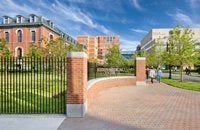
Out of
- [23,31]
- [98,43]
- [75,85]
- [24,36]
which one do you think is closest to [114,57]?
[24,36]

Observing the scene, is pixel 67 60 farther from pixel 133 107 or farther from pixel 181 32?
pixel 181 32

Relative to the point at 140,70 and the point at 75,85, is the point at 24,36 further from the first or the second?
the point at 75,85

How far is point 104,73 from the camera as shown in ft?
72.4

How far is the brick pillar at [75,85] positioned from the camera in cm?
961

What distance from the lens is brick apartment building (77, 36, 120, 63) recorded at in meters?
138

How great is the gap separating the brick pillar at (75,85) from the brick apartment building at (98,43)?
123612 millimetres

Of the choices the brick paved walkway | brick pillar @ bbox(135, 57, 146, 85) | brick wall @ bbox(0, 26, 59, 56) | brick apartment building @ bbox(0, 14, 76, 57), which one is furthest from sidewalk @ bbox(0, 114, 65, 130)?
brick wall @ bbox(0, 26, 59, 56)

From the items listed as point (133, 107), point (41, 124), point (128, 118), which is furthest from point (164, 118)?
point (41, 124)

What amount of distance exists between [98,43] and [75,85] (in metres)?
141

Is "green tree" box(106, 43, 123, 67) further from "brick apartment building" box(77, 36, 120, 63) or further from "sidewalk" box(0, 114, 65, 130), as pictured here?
"brick apartment building" box(77, 36, 120, 63)

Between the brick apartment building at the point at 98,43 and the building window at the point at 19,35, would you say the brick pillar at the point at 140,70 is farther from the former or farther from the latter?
the brick apartment building at the point at 98,43

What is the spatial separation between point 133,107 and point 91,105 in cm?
193

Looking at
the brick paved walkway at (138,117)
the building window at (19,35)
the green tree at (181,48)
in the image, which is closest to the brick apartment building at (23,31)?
the building window at (19,35)

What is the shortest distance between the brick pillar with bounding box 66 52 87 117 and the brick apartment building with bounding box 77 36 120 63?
12361 cm
